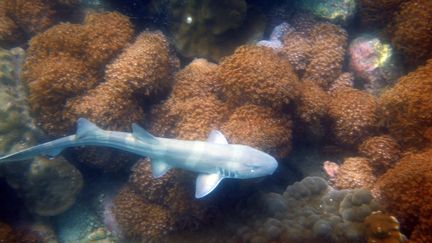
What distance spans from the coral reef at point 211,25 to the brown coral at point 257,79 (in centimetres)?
114

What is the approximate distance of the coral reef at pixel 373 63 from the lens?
6375 millimetres

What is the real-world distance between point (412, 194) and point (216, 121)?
10.0 ft

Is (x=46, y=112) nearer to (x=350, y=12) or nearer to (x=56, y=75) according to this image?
(x=56, y=75)

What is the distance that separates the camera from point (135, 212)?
20.5 ft

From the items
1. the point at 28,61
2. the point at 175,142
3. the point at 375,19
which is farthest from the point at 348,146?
the point at 28,61

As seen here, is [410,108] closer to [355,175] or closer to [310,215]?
[355,175]

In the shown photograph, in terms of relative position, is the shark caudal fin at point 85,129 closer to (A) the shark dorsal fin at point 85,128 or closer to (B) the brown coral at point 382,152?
(A) the shark dorsal fin at point 85,128

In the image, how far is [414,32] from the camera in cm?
589

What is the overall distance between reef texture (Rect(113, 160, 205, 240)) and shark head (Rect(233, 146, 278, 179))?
1211mm

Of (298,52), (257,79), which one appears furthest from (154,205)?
(298,52)

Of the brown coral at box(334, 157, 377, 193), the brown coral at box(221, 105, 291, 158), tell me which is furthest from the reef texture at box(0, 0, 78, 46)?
the brown coral at box(334, 157, 377, 193)

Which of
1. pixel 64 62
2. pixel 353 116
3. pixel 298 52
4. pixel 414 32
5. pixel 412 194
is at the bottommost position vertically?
pixel 64 62

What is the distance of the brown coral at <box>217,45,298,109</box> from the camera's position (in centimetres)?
542

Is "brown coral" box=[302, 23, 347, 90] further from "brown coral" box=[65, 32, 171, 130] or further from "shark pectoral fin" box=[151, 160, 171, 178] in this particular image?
"shark pectoral fin" box=[151, 160, 171, 178]
